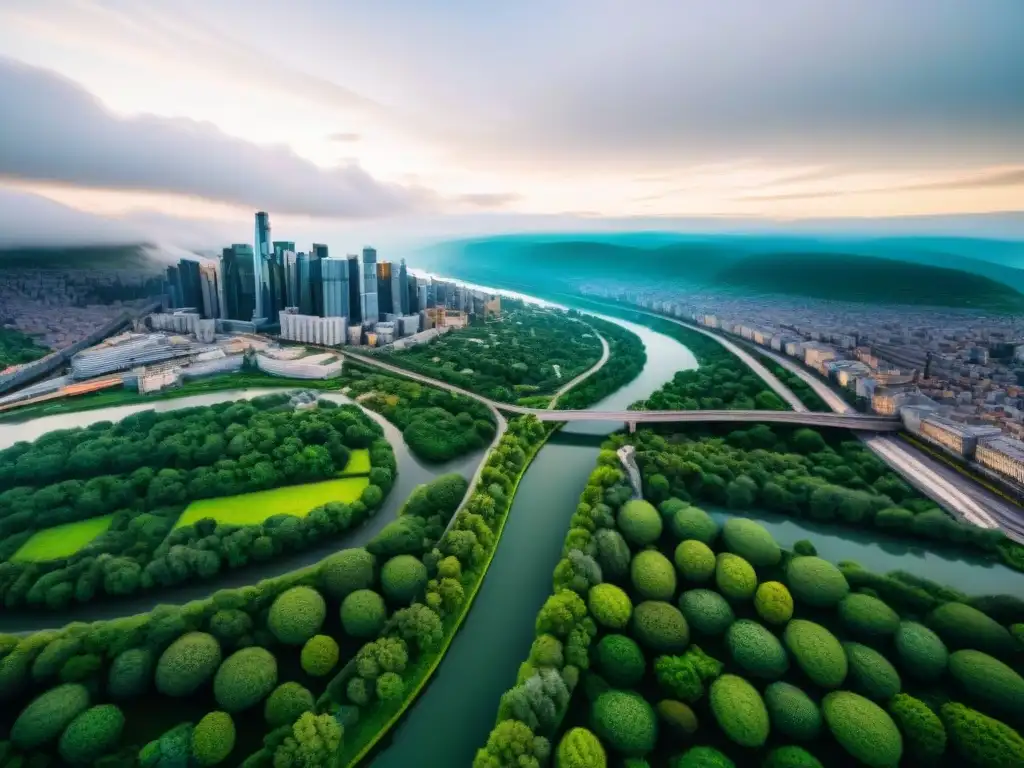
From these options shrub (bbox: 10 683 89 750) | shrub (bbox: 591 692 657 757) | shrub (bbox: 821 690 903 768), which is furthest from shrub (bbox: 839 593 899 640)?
shrub (bbox: 10 683 89 750)

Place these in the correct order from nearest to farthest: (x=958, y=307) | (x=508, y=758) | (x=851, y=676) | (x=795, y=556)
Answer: (x=508, y=758) → (x=851, y=676) → (x=795, y=556) → (x=958, y=307)

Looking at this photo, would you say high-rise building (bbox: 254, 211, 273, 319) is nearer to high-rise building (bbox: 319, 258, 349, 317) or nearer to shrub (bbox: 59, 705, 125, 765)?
high-rise building (bbox: 319, 258, 349, 317)

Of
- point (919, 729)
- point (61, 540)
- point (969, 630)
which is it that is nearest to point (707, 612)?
point (919, 729)

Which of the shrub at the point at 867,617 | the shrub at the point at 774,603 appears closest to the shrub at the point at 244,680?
the shrub at the point at 774,603

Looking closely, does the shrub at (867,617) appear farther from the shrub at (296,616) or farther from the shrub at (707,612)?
the shrub at (296,616)

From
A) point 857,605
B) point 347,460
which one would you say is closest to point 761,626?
point 857,605

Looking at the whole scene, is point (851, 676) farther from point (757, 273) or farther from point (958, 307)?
point (757, 273)
